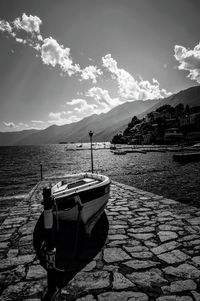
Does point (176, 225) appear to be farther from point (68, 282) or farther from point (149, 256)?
point (68, 282)

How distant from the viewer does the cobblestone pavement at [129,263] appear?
11.0 feet

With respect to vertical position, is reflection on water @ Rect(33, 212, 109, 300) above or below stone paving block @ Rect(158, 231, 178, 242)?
below

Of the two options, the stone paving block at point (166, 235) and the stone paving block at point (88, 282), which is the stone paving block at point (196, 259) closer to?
the stone paving block at point (166, 235)

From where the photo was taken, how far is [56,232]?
19.5 feet

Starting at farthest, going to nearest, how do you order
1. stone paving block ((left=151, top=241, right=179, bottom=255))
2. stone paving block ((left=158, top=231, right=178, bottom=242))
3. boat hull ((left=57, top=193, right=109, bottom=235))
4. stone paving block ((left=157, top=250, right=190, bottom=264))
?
boat hull ((left=57, top=193, right=109, bottom=235))
stone paving block ((left=158, top=231, right=178, bottom=242))
stone paving block ((left=151, top=241, right=179, bottom=255))
stone paving block ((left=157, top=250, right=190, bottom=264))

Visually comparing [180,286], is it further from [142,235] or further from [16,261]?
[16,261]

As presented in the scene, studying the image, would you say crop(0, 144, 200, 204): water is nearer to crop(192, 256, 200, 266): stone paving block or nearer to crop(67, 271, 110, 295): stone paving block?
crop(192, 256, 200, 266): stone paving block

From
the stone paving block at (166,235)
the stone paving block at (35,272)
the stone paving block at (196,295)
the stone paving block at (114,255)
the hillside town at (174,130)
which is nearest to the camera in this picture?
the stone paving block at (196,295)

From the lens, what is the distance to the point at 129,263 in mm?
4168

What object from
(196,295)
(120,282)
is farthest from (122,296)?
(196,295)

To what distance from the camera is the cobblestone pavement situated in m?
3.34

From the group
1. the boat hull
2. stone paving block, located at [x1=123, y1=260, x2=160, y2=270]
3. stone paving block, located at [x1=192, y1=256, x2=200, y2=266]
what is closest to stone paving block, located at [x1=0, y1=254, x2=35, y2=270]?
the boat hull

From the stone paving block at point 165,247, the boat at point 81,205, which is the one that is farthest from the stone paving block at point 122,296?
the boat at point 81,205

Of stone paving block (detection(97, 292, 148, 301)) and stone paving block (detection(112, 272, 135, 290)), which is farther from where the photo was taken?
stone paving block (detection(112, 272, 135, 290))
